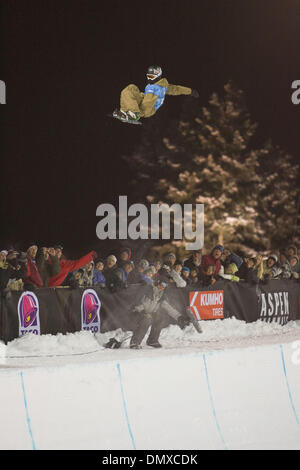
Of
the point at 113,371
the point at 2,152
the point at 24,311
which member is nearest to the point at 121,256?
the point at 24,311

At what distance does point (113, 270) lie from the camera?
11.7 meters

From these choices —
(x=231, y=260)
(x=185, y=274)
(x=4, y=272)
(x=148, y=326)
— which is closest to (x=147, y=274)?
(x=148, y=326)

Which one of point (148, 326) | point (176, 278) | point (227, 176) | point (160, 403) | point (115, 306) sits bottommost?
point (160, 403)

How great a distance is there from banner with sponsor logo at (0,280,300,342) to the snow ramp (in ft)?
6.82

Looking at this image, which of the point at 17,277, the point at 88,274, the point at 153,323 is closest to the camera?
the point at 17,277

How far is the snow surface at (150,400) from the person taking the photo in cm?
741

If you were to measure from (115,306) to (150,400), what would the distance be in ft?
11.9

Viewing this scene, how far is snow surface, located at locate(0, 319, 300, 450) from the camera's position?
7.41m

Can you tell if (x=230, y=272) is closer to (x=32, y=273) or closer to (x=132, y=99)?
(x=32, y=273)

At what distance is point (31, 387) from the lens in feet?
24.6

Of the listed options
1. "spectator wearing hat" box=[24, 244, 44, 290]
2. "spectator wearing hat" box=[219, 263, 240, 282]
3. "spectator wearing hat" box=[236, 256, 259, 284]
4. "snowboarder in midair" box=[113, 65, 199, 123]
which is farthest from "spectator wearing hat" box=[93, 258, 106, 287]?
"snowboarder in midair" box=[113, 65, 199, 123]

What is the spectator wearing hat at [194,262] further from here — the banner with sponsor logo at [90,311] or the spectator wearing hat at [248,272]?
the banner with sponsor logo at [90,311]

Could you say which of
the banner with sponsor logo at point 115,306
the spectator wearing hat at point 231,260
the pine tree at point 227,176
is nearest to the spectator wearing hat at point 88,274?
the banner with sponsor logo at point 115,306

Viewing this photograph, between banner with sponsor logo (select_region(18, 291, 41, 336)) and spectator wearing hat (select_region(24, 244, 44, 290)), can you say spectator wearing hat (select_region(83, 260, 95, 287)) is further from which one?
banner with sponsor logo (select_region(18, 291, 41, 336))
